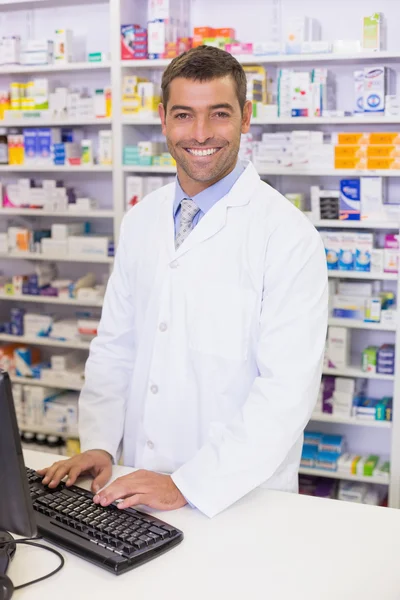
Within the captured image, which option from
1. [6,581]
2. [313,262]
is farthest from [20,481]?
[313,262]

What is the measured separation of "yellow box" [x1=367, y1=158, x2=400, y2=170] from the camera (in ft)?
12.0

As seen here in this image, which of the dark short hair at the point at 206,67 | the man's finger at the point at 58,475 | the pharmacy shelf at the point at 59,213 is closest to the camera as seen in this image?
the man's finger at the point at 58,475

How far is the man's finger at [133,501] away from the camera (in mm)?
1531

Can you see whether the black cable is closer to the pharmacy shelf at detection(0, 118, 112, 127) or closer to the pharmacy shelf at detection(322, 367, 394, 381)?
the pharmacy shelf at detection(322, 367, 394, 381)

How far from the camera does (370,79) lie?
364 cm

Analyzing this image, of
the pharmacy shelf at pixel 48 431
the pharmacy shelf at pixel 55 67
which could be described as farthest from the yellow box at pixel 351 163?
the pharmacy shelf at pixel 48 431

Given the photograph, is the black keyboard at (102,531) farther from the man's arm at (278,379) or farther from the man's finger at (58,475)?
the man's arm at (278,379)

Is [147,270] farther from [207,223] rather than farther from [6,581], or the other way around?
[6,581]

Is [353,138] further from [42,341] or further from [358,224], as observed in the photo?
[42,341]

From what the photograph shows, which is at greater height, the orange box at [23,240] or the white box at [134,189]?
the white box at [134,189]

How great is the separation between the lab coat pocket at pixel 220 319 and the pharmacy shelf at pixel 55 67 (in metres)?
2.48

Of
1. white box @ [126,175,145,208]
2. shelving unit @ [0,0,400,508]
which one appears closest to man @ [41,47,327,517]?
shelving unit @ [0,0,400,508]

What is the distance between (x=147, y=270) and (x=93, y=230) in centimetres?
260

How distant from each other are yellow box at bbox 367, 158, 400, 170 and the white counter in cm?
237
